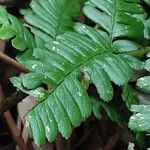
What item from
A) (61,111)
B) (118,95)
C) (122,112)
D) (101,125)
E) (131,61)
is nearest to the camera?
(61,111)

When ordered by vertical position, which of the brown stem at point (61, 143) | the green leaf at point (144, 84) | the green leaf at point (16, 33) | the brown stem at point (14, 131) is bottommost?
the brown stem at point (61, 143)

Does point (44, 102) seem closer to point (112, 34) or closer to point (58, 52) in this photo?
point (58, 52)

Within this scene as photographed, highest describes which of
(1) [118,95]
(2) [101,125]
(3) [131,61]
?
(3) [131,61]

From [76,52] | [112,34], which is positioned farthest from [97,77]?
[112,34]

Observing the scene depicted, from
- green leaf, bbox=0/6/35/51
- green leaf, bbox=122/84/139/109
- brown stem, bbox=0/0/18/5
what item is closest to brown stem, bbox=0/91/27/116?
green leaf, bbox=0/6/35/51

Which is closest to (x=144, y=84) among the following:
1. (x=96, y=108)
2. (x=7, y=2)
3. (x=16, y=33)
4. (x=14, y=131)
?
(x=96, y=108)

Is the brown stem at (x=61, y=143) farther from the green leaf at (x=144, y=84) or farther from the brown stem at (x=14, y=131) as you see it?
the green leaf at (x=144, y=84)

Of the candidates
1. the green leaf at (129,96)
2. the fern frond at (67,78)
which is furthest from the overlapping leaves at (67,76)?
the green leaf at (129,96)

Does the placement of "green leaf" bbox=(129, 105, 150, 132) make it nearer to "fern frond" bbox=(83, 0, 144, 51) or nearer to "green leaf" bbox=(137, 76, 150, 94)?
"green leaf" bbox=(137, 76, 150, 94)
